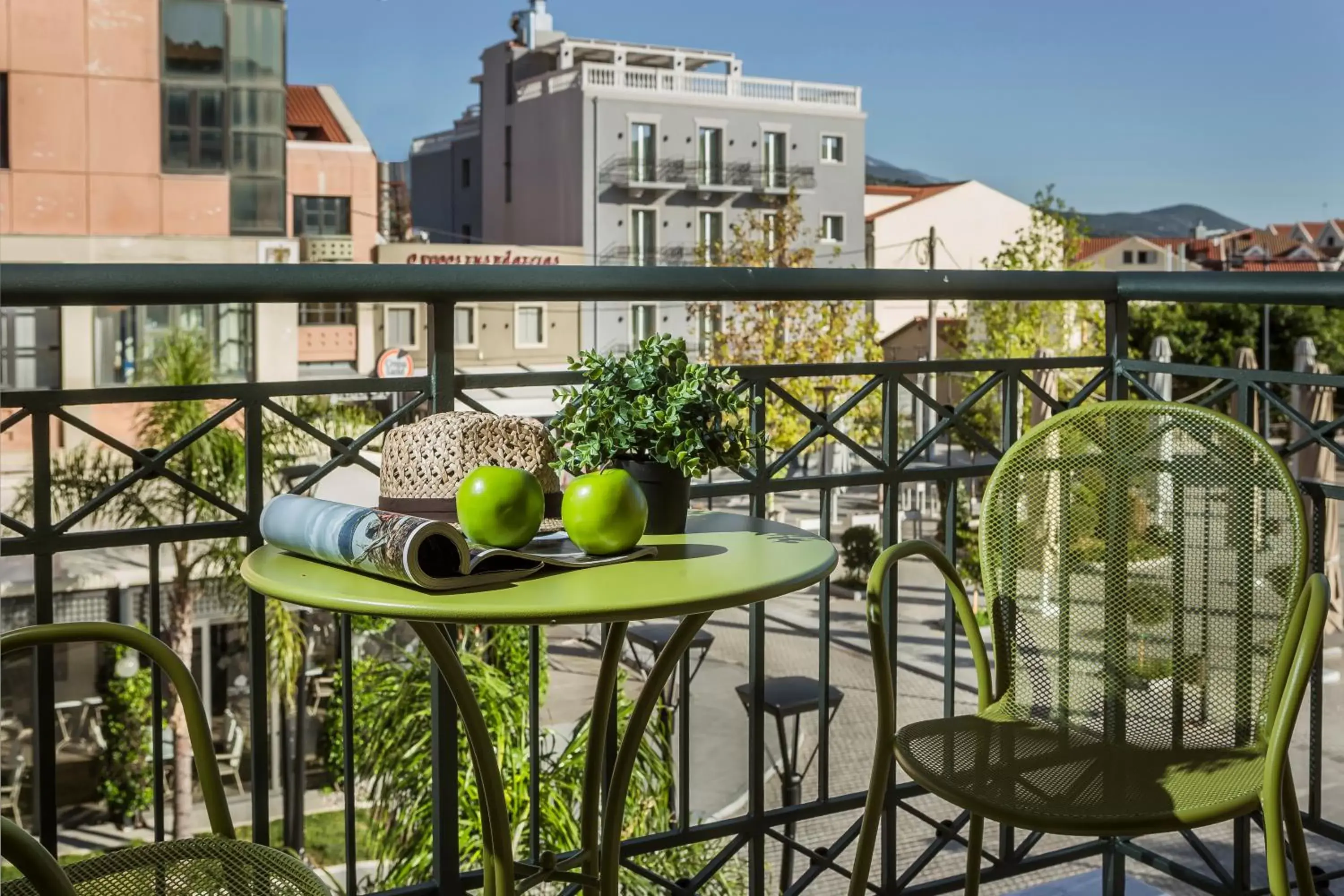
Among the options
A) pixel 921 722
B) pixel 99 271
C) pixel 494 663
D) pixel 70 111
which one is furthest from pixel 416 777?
pixel 70 111

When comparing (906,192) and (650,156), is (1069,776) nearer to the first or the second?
(650,156)

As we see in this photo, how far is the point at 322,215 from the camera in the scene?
27406 millimetres

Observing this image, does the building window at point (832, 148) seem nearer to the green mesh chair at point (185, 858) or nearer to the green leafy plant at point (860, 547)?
the green leafy plant at point (860, 547)

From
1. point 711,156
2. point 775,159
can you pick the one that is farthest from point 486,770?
point 775,159

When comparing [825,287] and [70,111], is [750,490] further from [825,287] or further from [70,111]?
[70,111]

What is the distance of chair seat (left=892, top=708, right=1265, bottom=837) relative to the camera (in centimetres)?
168

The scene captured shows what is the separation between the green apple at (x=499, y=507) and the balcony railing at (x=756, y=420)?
10.1 inches

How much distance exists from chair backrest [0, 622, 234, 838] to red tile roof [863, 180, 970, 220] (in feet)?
115

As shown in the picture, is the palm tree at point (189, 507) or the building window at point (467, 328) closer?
the palm tree at point (189, 507)

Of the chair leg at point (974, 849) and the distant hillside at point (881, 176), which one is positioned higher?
the distant hillside at point (881, 176)

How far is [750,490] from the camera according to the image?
2.21m

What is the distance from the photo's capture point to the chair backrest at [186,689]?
1434mm

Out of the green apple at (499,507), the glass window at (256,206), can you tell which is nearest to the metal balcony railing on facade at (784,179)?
the glass window at (256,206)

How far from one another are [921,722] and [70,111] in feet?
80.6
